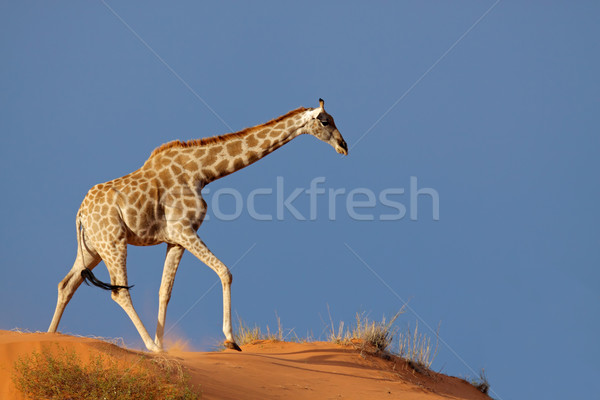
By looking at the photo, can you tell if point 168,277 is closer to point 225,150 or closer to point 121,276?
point 121,276

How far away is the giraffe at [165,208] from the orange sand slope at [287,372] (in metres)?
0.79

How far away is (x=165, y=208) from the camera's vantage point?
11.3 meters

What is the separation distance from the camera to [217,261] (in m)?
10.8

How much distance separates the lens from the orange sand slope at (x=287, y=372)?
8.20m

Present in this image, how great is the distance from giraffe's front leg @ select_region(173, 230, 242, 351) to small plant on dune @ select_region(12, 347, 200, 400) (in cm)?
244

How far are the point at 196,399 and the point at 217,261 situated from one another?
3.24 m

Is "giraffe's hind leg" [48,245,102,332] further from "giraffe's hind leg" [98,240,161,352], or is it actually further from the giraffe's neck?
the giraffe's neck

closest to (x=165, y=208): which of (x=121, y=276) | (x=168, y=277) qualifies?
(x=168, y=277)

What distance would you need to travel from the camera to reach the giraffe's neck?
1175 cm

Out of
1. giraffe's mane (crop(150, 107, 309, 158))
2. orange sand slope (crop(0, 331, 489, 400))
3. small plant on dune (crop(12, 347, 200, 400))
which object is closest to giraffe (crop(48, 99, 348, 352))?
giraffe's mane (crop(150, 107, 309, 158))

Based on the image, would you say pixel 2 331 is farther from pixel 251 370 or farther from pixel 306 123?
pixel 306 123

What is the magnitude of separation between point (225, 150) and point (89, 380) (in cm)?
548

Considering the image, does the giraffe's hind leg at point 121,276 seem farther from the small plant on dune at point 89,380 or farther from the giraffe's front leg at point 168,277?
the small plant on dune at point 89,380

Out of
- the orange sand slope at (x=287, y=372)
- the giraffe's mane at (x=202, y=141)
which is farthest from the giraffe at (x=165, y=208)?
the orange sand slope at (x=287, y=372)
